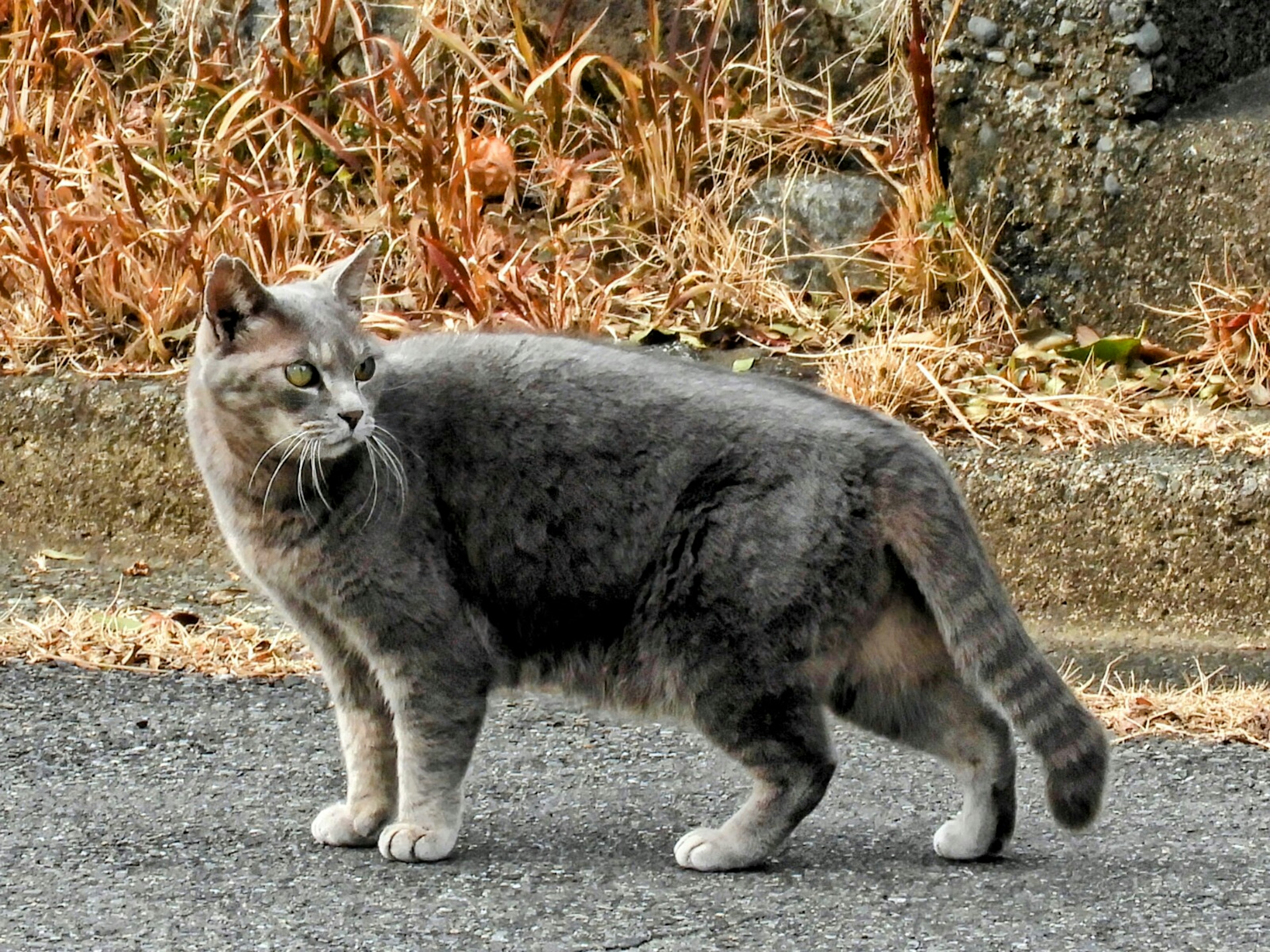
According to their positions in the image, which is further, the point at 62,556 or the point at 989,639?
the point at 62,556

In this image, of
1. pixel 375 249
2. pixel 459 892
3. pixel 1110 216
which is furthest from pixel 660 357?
pixel 1110 216

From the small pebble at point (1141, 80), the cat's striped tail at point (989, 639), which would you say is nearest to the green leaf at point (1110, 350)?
the small pebble at point (1141, 80)

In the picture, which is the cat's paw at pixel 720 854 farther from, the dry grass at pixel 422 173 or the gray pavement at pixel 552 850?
the dry grass at pixel 422 173

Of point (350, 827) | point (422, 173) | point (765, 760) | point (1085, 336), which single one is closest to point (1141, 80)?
point (1085, 336)

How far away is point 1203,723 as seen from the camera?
4.46 meters

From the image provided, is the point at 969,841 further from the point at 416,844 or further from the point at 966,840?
the point at 416,844

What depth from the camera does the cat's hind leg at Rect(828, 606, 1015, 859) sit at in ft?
11.6

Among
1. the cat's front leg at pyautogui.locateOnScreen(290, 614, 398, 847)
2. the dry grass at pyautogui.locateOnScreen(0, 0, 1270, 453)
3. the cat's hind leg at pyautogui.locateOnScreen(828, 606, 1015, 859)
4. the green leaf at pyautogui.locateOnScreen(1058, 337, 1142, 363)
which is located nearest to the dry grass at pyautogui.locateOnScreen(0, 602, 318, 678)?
the cat's front leg at pyautogui.locateOnScreen(290, 614, 398, 847)

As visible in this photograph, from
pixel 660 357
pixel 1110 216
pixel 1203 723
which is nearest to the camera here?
pixel 660 357

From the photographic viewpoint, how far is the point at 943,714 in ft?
11.8

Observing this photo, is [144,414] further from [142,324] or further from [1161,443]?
[1161,443]

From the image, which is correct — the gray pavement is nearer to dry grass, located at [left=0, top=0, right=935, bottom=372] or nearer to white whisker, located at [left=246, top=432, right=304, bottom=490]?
white whisker, located at [left=246, top=432, right=304, bottom=490]

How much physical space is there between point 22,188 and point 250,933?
4636mm

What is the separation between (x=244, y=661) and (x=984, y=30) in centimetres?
325
